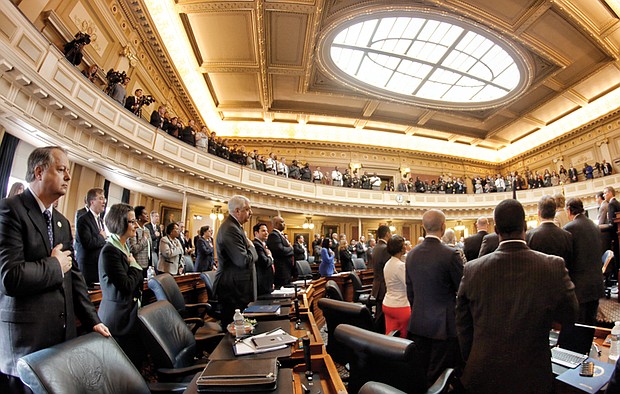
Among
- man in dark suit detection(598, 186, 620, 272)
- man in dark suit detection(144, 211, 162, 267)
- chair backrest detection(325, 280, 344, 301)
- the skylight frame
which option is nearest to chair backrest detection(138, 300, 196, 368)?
chair backrest detection(325, 280, 344, 301)

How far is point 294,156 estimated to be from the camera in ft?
57.7

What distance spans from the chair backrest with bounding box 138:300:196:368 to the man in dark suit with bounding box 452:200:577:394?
1.72 m

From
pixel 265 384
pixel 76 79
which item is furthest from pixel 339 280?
pixel 76 79

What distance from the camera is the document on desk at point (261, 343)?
1509 millimetres

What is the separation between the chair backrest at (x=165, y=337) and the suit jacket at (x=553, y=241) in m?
2.97

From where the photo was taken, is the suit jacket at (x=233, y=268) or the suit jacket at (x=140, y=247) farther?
the suit jacket at (x=140, y=247)

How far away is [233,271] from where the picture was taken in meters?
2.79

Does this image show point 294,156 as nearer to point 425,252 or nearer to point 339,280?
point 339,280

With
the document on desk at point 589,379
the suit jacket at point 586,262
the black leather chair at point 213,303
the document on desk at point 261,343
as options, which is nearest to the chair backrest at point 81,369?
the document on desk at point 261,343

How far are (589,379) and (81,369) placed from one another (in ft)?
7.71

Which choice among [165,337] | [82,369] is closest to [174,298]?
[165,337]

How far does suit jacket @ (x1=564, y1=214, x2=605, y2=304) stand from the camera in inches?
97.1

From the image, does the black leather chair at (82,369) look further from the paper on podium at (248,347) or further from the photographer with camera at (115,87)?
the photographer with camera at (115,87)

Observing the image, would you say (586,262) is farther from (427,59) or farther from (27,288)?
(427,59)
